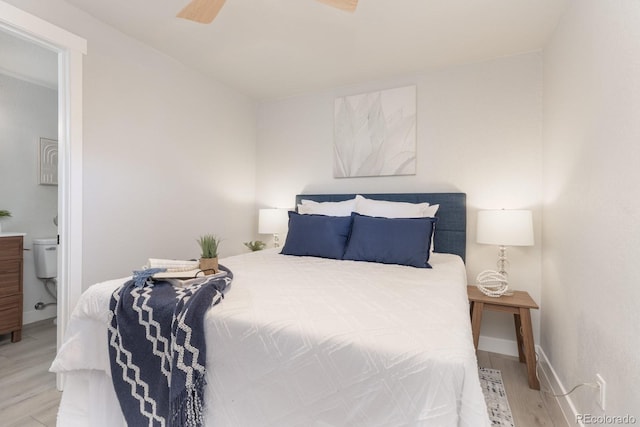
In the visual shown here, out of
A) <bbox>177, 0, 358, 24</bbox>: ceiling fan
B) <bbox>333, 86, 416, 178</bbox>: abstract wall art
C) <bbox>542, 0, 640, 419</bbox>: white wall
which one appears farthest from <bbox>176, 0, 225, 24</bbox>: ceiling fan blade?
<bbox>542, 0, 640, 419</bbox>: white wall

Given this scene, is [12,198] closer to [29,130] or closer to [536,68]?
[29,130]

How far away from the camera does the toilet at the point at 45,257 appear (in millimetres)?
3045

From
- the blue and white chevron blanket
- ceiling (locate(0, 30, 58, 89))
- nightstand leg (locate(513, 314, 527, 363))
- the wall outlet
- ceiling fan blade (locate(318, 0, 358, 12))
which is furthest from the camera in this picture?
ceiling (locate(0, 30, 58, 89))

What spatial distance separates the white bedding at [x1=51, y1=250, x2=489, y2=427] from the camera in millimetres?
831

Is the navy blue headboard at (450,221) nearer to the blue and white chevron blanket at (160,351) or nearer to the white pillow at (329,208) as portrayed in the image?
the white pillow at (329,208)

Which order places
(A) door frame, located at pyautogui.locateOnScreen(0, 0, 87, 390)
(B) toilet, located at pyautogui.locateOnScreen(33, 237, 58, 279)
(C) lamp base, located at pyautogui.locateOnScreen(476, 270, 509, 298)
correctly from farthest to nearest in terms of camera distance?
(B) toilet, located at pyautogui.locateOnScreen(33, 237, 58, 279) < (C) lamp base, located at pyautogui.locateOnScreen(476, 270, 509, 298) < (A) door frame, located at pyautogui.locateOnScreen(0, 0, 87, 390)

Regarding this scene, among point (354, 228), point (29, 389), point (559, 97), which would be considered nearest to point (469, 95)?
point (559, 97)

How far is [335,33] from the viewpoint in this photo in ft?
7.55

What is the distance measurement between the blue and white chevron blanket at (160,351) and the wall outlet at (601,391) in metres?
1.69

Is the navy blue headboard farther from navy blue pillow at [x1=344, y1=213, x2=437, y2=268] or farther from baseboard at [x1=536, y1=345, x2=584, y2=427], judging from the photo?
baseboard at [x1=536, y1=345, x2=584, y2=427]

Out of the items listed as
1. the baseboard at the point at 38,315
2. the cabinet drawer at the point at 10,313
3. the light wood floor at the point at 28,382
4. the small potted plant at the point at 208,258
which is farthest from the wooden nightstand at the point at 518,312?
the baseboard at the point at 38,315

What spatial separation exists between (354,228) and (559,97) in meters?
1.68

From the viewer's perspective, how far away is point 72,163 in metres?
1.98

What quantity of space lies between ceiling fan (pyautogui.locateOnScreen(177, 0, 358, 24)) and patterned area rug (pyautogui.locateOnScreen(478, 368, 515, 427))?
2418 millimetres
